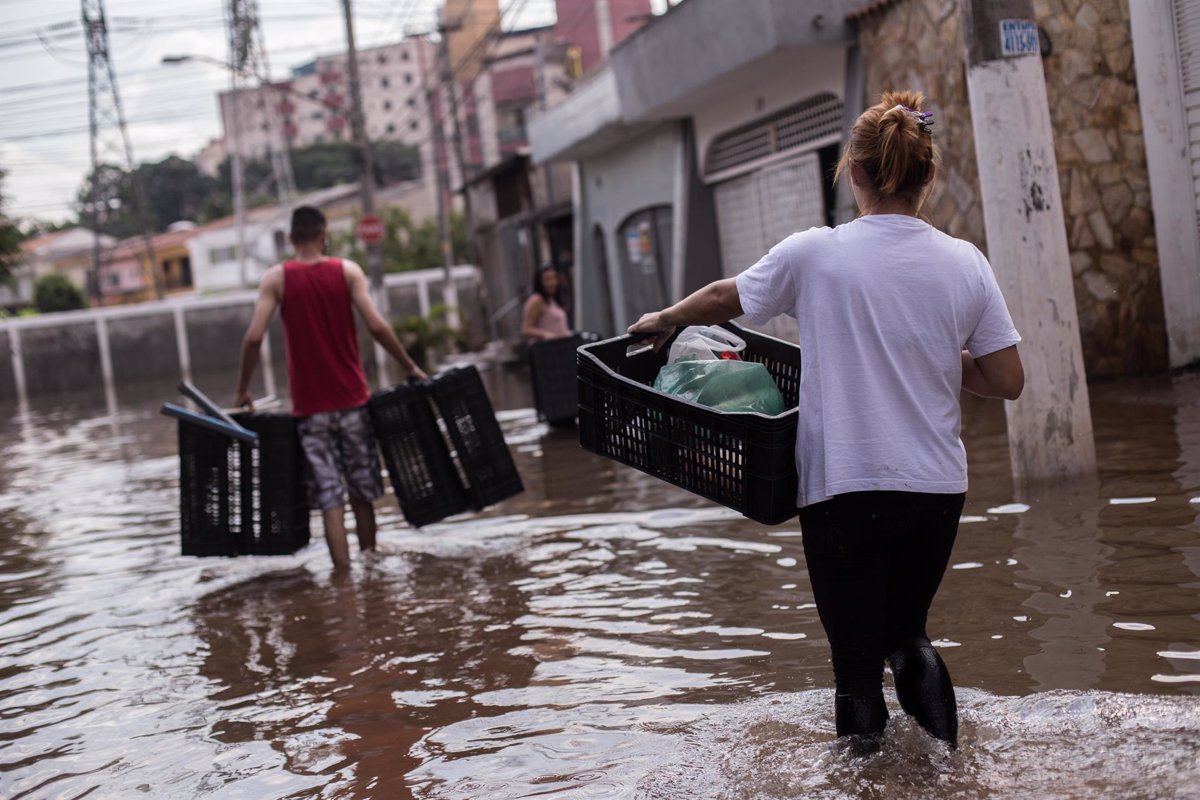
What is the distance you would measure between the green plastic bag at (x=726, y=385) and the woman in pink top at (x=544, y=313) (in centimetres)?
873

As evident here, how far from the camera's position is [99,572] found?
842cm

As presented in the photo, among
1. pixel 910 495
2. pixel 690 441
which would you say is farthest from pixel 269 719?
pixel 910 495

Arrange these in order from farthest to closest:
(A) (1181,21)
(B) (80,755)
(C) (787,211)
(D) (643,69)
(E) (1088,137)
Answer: (D) (643,69) → (C) (787,211) → (E) (1088,137) → (A) (1181,21) → (B) (80,755)

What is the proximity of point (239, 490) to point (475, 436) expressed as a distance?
1.36 meters

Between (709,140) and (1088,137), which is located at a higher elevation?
(709,140)

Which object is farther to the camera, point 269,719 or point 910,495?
point 269,719

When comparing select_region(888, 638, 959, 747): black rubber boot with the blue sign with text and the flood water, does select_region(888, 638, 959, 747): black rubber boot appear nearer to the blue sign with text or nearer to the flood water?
the flood water

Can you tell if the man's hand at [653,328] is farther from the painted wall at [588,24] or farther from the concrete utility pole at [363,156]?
the painted wall at [588,24]

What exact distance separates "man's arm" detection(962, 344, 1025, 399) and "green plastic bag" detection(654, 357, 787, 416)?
0.52 metres

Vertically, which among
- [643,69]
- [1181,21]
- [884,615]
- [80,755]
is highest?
[643,69]

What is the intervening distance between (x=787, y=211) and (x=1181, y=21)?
24.2ft

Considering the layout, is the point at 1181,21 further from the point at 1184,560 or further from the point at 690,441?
the point at 690,441

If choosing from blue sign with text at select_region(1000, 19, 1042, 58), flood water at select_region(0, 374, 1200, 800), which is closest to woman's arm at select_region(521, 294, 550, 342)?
flood water at select_region(0, 374, 1200, 800)

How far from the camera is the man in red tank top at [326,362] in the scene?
737 centimetres
